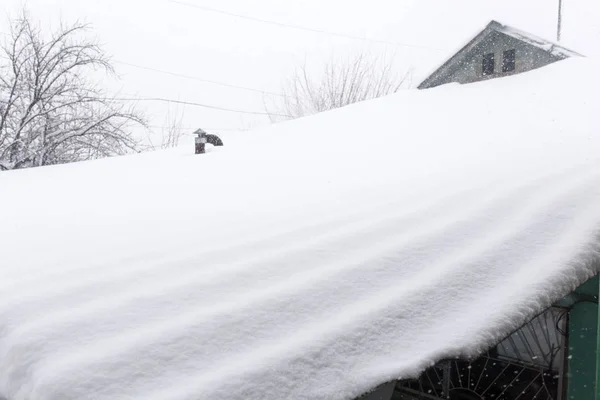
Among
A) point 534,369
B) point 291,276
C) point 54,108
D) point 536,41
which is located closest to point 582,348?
point 291,276

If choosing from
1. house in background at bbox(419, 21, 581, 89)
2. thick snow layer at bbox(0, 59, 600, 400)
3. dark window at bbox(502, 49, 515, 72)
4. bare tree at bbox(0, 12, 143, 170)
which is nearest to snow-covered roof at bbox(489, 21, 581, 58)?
house in background at bbox(419, 21, 581, 89)

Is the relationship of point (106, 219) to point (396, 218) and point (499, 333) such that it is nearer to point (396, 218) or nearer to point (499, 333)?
point (396, 218)

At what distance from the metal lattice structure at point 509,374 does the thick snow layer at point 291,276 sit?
4.46 feet

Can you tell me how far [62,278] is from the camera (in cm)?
175

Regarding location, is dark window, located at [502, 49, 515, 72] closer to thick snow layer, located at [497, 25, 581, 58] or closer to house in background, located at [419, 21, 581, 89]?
house in background, located at [419, 21, 581, 89]

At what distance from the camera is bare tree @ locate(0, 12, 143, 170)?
1620 centimetres

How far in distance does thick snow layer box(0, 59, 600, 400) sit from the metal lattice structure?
53.5 inches

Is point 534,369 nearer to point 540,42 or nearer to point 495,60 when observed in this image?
point 540,42

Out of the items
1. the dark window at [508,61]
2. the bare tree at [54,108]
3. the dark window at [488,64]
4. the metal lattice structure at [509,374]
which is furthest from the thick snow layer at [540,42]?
the bare tree at [54,108]

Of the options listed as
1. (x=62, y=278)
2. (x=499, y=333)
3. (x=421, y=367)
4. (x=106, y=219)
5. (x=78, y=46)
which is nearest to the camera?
(x=421, y=367)

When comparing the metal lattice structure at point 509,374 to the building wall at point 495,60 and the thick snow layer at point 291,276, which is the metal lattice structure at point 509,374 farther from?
the building wall at point 495,60

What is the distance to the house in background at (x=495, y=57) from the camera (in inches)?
386

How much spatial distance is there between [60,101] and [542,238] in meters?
18.2

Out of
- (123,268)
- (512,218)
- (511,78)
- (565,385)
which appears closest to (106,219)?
(123,268)
